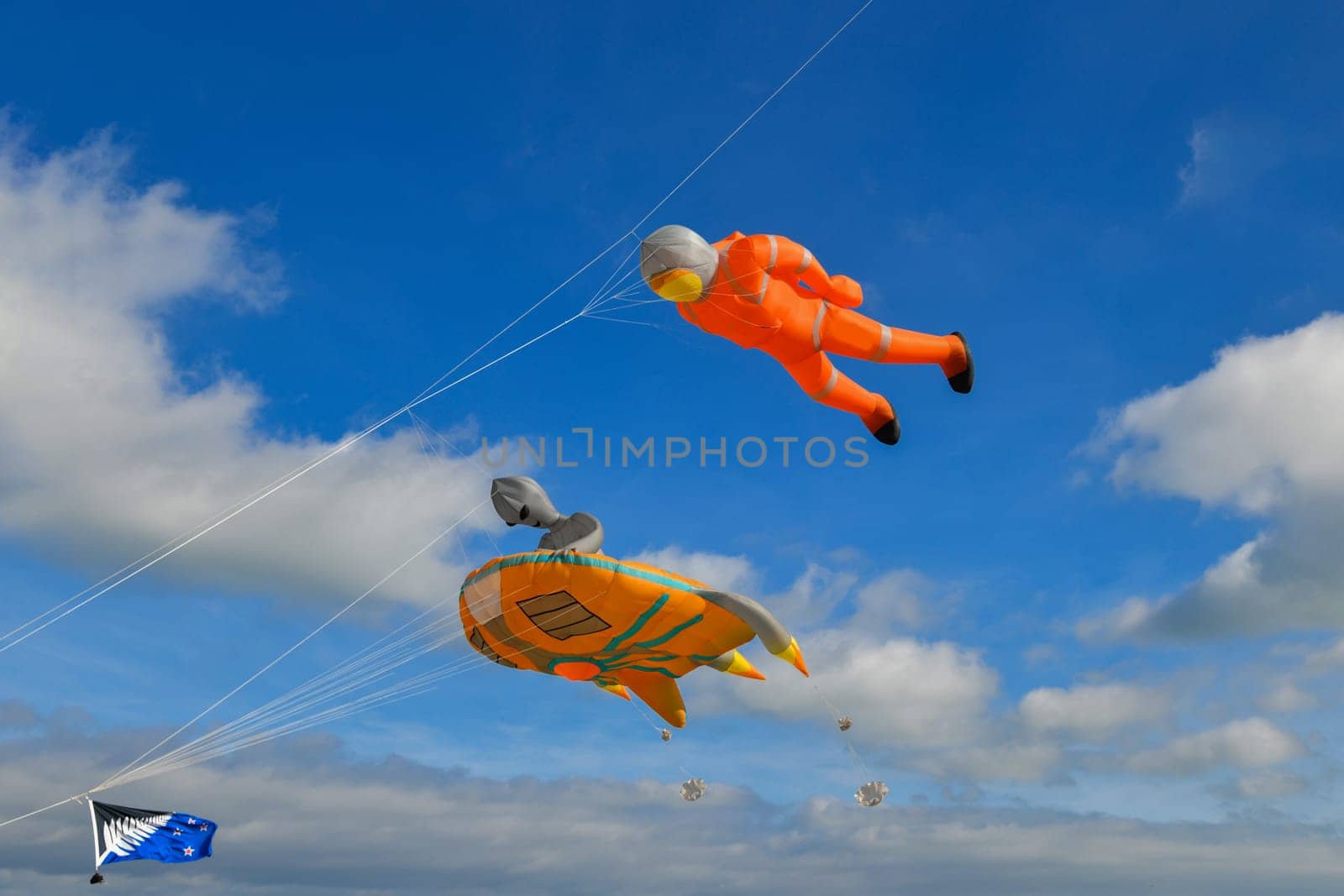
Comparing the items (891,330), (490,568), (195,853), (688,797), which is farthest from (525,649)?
(891,330)

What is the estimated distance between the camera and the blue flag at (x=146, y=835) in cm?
1627

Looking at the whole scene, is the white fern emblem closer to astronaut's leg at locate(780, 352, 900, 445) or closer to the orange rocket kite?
the orange rocket kite

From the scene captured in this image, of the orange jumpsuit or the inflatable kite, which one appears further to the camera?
the orange jumpsuit

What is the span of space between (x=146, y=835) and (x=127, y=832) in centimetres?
Result: 31

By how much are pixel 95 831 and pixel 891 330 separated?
12421mm

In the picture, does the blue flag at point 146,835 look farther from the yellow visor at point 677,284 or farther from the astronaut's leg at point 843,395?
the astronaut's leg at point 843,395

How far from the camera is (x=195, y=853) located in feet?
56.8

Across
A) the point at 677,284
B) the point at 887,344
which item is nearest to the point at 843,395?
the point at 887,344

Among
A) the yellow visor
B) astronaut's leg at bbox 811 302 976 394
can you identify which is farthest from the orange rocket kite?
astronaut's leg at bbox 811 302 976 394

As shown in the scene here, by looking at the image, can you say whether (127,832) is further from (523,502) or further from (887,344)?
(887,344)

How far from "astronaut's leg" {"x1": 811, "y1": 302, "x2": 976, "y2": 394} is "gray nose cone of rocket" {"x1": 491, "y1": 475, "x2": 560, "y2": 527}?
14.2 ft

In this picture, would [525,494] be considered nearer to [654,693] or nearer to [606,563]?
[606,563]

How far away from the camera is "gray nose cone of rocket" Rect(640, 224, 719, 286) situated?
1638cm

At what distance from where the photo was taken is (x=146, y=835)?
666 inches
